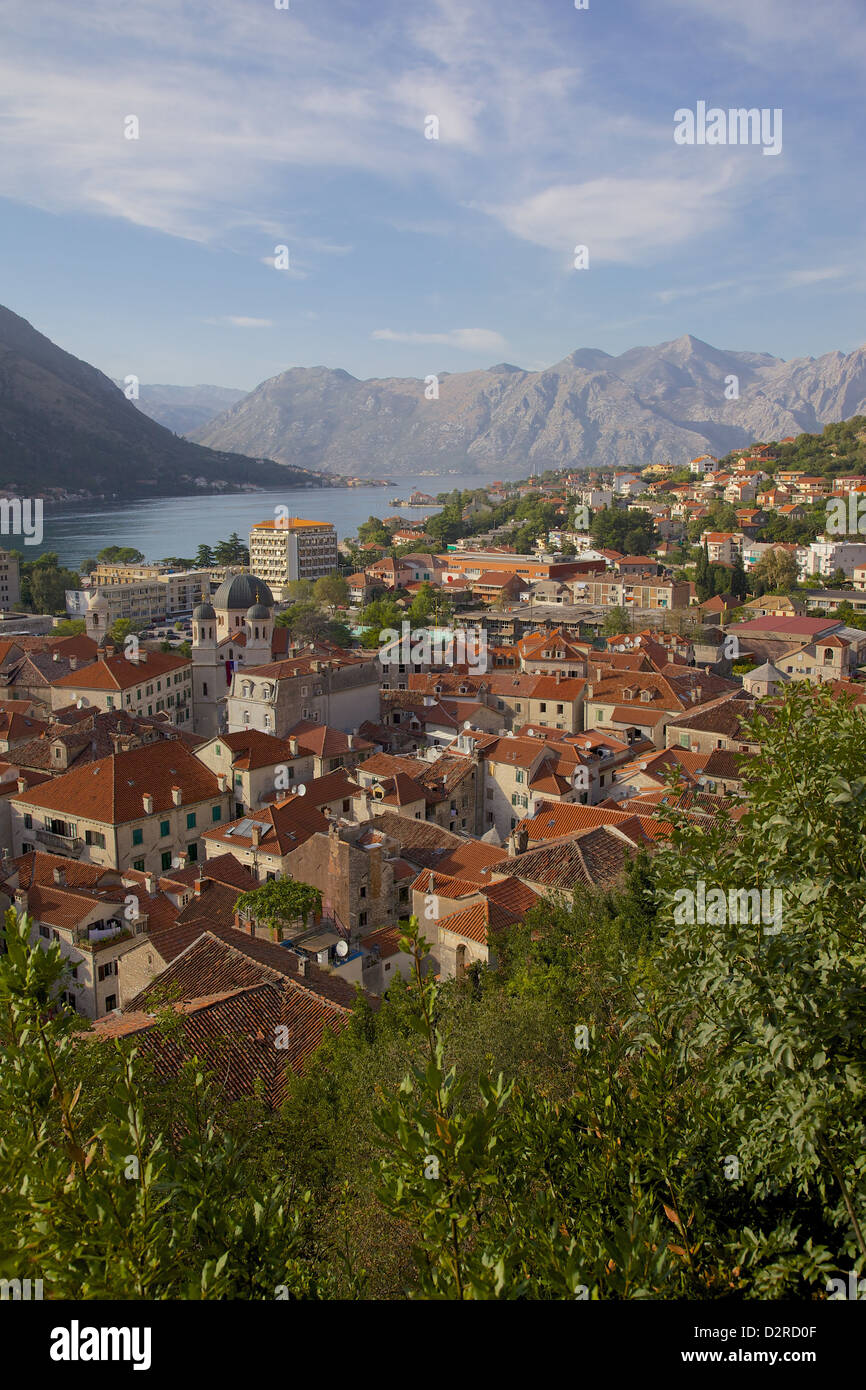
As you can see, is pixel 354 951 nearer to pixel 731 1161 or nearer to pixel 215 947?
pixel 215 947

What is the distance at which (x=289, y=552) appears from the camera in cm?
11975

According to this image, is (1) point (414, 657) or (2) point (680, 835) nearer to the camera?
(2) point (680, 835)

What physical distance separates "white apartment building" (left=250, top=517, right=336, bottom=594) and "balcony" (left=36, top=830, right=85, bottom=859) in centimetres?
8767

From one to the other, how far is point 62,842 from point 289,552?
3638 inches

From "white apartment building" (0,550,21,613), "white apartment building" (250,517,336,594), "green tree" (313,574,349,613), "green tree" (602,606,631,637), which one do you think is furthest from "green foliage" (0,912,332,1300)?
"white apartment building" (250,517,336,594)

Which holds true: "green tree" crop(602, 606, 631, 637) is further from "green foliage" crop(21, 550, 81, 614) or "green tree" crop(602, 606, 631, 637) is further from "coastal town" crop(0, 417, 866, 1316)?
"green foliage" crop(21, 550, 81, 614)

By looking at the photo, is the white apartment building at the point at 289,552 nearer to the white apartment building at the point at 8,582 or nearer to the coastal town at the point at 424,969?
the white apartment building at the point at 8,582

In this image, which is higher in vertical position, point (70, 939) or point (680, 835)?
point (680, 835)

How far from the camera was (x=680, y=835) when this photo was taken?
809 centimetres

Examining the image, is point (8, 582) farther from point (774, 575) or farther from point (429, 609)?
point (774, 575)

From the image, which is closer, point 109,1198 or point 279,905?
point 109,1198

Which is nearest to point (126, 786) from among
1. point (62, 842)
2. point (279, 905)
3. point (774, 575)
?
point (62, 842)
